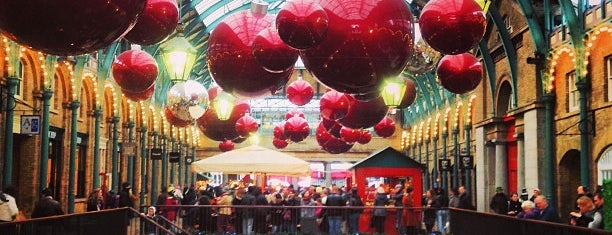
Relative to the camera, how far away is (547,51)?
2111 centimetres

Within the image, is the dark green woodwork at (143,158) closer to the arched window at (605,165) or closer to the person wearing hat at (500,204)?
the person wearing hat at (500,204)

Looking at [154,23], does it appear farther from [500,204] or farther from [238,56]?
[500,204]

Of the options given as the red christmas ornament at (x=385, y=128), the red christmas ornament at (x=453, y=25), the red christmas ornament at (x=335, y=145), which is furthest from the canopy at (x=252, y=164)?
the red christmas ornament at (x=453, y=25)

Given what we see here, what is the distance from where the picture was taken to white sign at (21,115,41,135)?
18.6 m

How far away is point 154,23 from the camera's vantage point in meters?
6.32

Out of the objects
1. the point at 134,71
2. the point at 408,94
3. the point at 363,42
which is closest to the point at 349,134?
the point at 408,94

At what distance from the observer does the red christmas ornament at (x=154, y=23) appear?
6.24 m

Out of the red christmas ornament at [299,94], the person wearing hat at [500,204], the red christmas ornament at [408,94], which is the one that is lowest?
the person wearing hat at [500,204]

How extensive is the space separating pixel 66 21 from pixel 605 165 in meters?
16.1

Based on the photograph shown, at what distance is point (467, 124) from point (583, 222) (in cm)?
Answer: 2034

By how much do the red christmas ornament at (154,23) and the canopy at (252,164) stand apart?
41.6ft

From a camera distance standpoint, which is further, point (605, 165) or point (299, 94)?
point (605, 165)

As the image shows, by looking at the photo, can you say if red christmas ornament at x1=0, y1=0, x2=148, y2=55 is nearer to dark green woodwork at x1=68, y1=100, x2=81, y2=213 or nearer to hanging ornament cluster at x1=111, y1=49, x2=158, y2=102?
hanging ornament cluster at x1=111, y1=49, x2=158, y2=102

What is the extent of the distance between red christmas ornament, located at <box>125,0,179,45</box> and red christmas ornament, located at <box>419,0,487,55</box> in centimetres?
208
